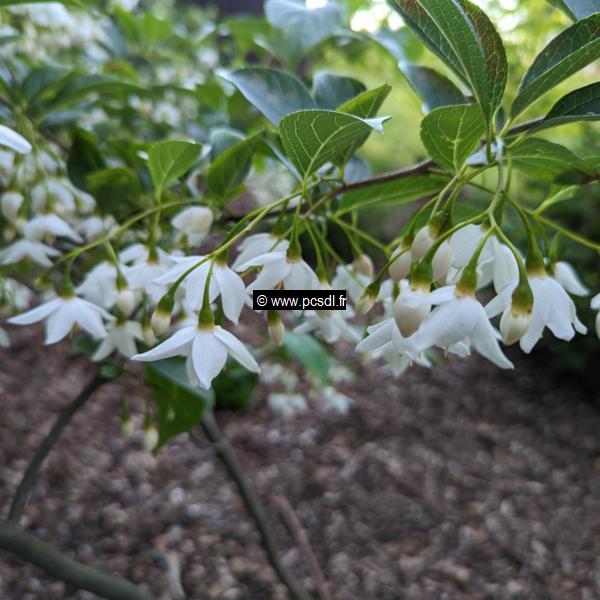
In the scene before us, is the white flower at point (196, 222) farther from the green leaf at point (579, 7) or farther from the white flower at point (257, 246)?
the green leaf at point (579, 7)

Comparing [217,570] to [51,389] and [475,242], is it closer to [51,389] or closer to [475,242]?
[51,389]

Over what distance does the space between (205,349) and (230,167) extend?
0.74 feet

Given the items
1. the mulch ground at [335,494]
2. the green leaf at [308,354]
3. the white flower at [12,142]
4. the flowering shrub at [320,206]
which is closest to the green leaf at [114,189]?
the flowering shrub at [320,206]

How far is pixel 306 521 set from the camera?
153 centimetres

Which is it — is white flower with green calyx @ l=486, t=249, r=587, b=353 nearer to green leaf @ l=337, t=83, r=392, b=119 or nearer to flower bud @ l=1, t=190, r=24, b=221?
green leaf @ l=337, t=83, r=392, b=119

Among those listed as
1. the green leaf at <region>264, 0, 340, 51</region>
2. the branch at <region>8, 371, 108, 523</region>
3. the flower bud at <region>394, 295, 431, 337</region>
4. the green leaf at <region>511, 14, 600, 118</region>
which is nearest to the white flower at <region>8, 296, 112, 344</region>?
the branch at <region>8, 371, 108, 523</region>

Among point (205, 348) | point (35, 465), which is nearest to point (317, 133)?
point (205, 348)

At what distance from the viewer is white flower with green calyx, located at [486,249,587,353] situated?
1.51 feet

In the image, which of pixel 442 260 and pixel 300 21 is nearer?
pixel 442 260

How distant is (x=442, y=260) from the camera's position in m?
0.46

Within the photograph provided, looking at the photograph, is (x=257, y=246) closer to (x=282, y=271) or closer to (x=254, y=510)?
(x=282, y=271)

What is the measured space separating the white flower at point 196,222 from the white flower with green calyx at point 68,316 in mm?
117

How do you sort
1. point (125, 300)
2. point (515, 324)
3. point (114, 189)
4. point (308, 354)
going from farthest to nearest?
point (308, 354), point (114, 189), point (125, 300), point (515, 324)

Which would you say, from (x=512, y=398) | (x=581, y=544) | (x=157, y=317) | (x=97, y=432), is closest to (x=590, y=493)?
(x=581, y=544)
